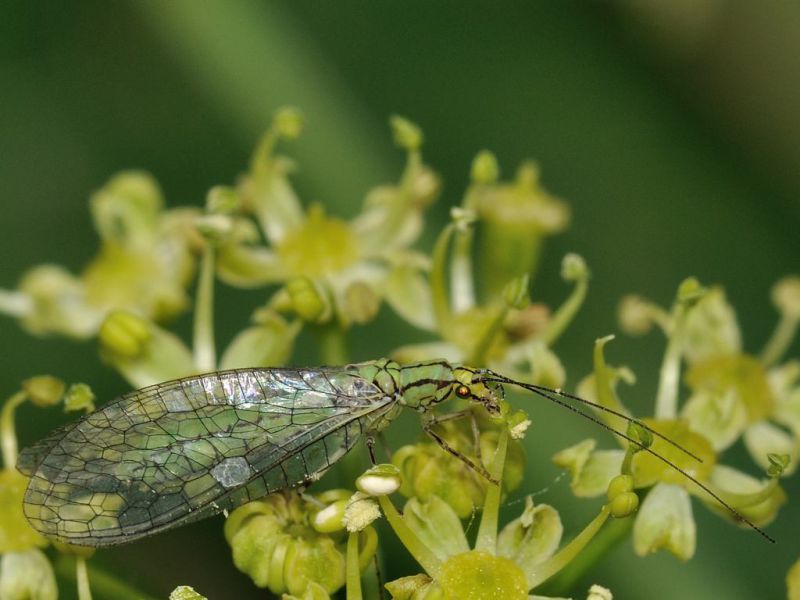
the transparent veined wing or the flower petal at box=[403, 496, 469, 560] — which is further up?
the transparent veined wing

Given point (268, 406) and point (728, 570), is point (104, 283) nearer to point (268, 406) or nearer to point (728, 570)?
point (268, 406)

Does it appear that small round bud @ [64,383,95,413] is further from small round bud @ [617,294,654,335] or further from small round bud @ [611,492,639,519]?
small round bud @ [617,294,654,335]

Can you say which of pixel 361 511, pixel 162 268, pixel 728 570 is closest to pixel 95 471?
pixel 361 511

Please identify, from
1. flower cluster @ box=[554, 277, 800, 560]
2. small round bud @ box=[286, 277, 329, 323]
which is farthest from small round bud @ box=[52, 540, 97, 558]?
flower cluster @ box=[554, 277, 800, 560]

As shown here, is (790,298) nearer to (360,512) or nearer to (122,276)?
(360,512)

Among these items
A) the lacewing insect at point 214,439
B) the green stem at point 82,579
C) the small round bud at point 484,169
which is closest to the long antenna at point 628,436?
the lacewing insect at point 214,439

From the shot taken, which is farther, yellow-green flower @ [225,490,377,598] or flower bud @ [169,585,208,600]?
yellow-green flower @ [225,490,377,598]
